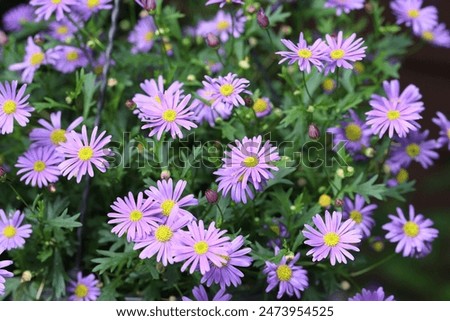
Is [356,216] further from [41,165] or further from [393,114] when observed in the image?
[41,165]

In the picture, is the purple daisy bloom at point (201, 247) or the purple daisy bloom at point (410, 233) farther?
the purple daisy bloom at point (410, 233)

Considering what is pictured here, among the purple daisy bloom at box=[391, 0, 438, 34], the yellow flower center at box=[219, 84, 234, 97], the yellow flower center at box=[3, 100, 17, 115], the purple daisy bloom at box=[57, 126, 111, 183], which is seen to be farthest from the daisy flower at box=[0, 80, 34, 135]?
the purple daisy bloom at box=[391, 0, 438, 34]

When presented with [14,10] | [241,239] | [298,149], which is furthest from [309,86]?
[14,10]

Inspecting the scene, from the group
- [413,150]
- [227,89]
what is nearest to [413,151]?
[413,150]

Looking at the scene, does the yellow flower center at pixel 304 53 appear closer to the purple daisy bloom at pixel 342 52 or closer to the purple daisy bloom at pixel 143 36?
the purple daisy bloom at pixel 342 52

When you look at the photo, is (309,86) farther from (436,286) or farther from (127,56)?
(436,286)

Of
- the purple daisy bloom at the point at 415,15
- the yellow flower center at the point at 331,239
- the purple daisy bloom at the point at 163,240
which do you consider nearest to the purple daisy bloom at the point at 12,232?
the purple daisy bloom at the point at 163,240

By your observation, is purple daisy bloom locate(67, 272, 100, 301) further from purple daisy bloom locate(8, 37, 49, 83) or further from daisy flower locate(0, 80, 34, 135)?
purple daisy bloom locate(8, 37, 49, 83)
